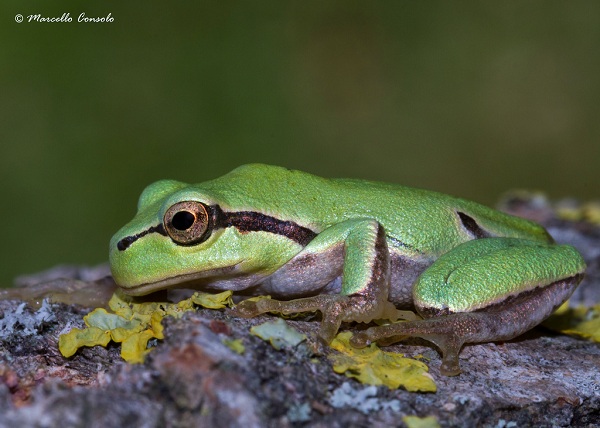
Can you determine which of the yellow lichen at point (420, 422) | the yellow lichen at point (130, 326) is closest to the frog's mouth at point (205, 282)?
the yellow lichen at point (130, 326)

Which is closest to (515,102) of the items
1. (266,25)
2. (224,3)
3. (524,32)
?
(524,32)

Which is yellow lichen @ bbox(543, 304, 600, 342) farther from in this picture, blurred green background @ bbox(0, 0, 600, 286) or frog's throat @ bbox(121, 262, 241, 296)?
blurred green background @ bbox(0, 0, 600, 286)

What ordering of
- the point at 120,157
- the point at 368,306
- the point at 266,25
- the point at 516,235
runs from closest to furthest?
the point at 368,306
the point at 516,235
the point at 120,157
the point at 266,25

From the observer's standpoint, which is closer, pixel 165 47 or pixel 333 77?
pixel 165 47

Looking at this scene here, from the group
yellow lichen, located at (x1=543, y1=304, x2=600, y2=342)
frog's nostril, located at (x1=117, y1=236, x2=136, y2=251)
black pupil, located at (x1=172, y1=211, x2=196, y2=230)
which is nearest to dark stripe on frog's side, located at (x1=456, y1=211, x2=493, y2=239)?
yellow lichen, located at (x1=543, y1=304, x2=600, y2=342)

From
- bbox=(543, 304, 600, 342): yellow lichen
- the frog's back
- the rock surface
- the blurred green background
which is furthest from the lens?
the blurred green background

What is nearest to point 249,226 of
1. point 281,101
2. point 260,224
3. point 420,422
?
point 260,224

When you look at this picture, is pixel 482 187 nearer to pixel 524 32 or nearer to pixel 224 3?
pixel 524 32
